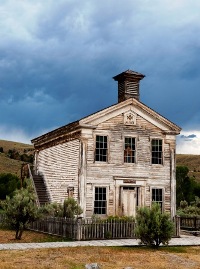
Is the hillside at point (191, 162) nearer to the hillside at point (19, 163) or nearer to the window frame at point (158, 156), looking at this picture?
the hillside at point (19, 163)

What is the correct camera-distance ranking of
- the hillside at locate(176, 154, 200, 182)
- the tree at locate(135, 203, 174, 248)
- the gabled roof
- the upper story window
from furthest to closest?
the hillside at locate(176, 154, 200, 182)
the upper story window
the gabled roof
the tree at locate(135, 203, 174, 248)

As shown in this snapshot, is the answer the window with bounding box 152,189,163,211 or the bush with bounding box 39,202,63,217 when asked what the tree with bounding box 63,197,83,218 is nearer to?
the bush with bounding box 39,202,63,217

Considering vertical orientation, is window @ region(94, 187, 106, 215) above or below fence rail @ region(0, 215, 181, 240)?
above

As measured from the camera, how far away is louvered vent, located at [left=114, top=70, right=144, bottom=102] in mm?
29766

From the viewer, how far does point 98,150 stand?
27594 mm

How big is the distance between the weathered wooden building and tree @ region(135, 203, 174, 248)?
7.36m

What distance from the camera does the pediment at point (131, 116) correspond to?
2748cm

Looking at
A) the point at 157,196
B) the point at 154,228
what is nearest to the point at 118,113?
the point at 157,196

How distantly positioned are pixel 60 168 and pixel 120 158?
15.3 feet

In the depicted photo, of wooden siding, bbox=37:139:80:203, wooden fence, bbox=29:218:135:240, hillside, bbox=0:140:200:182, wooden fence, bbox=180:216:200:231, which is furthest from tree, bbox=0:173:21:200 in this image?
wooden fence, bbox=29:218:135:240

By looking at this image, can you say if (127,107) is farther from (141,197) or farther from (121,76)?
(141,197)

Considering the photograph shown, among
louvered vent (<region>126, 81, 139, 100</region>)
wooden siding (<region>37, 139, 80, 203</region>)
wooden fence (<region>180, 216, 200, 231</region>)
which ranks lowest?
wooden fence (<region>180, 216, 200, 231</region>)

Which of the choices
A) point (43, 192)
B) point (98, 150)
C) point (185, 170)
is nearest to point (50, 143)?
point (43, 192)

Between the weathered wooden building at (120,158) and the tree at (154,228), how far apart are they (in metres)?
7.36
